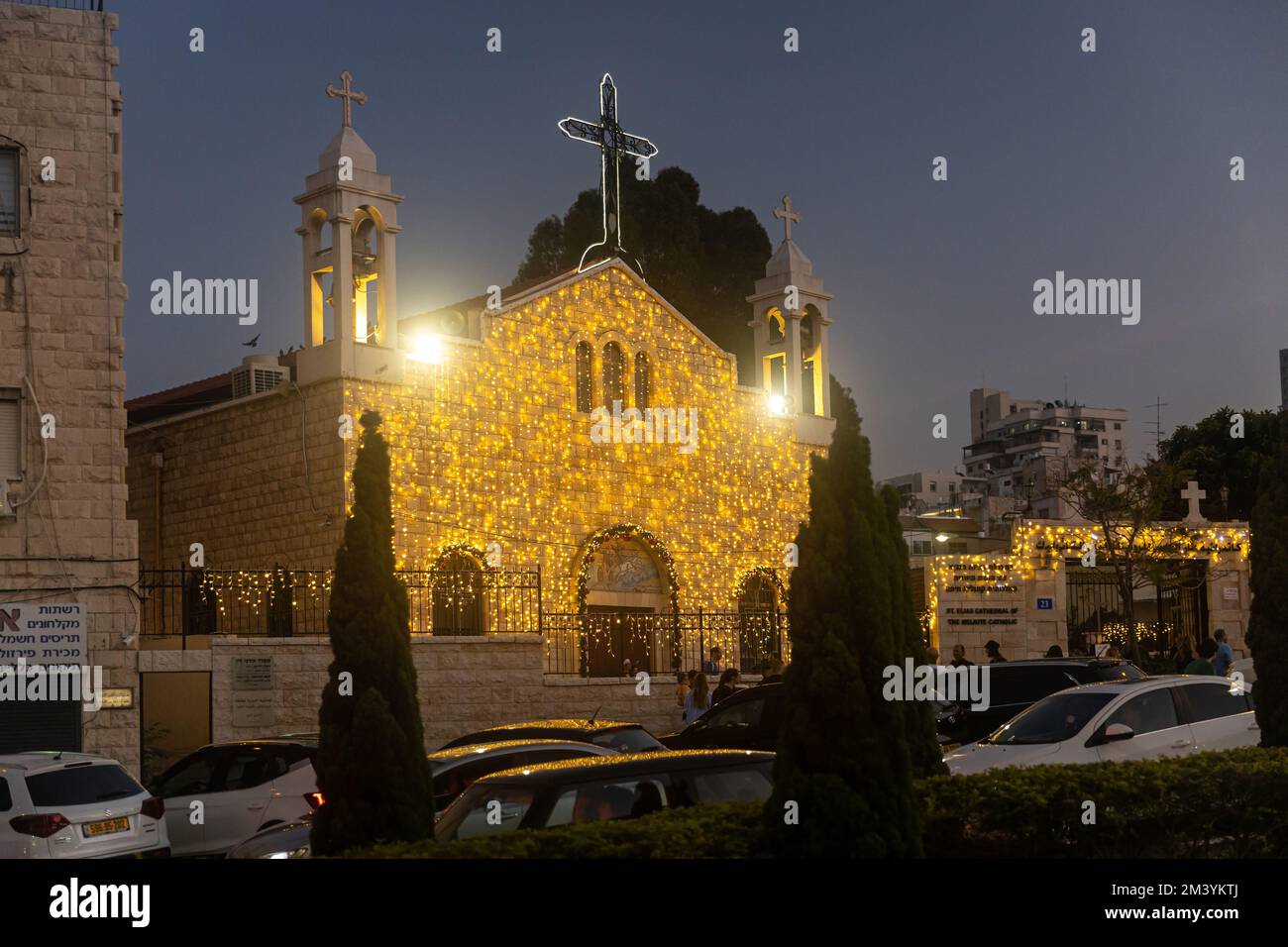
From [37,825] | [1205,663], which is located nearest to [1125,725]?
[1205,663]

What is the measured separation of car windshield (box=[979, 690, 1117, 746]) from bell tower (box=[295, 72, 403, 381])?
14639mm

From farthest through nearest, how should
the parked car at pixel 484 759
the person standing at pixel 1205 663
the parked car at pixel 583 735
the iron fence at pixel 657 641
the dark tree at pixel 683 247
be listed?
the dark tree at pixel 683 247 < the iron fence at pixel 657 641 < the person standing at pixel 1205 663 < the parked car at pixel 583 735 < the parked car at pixel 484 759

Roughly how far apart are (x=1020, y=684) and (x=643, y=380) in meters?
13.4

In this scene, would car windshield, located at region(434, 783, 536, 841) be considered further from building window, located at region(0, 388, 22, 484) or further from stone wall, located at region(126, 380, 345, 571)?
stone wall, located at region(126, 380, 345, 571)

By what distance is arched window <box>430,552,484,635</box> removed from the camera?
2742 centimetres

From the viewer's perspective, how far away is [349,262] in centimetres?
2777

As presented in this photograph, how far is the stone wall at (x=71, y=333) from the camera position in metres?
20.8

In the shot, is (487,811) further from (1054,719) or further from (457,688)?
(457,688)

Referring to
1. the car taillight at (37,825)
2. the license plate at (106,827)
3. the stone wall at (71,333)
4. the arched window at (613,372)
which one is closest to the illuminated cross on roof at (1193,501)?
the arched window at (613,372)

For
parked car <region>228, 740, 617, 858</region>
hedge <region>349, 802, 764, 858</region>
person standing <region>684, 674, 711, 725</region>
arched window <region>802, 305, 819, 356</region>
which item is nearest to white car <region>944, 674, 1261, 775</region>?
parked car <region>228, 740, 617, 858</region>
